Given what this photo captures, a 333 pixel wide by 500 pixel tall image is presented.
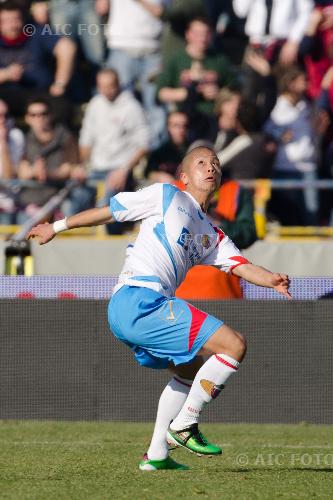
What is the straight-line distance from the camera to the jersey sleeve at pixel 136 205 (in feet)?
20.9

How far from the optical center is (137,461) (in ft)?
23.6

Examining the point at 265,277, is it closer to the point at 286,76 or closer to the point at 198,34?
the point at 286,76

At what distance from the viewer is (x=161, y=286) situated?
6.36m

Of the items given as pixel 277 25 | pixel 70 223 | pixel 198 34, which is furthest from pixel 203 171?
pixel 277 25

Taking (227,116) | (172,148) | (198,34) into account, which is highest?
(198,34)

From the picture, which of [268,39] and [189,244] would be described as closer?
[189,244]

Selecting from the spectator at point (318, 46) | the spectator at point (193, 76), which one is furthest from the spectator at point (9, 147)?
the spectator at point (318, 46)

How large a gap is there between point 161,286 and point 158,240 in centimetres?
25

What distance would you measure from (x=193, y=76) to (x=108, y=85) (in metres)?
1.05

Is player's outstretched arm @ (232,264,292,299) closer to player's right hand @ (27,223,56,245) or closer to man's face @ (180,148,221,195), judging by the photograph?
man's face @ (180,148,221,195)

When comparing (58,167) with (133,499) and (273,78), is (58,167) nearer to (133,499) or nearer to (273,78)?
(273,78)

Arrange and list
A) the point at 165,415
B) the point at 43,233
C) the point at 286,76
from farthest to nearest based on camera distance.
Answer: the point at 286,76 < the point at 165,415 < the point at 43,233

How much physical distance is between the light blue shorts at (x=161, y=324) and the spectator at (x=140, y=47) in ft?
23.9

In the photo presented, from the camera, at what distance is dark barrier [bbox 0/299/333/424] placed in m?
9.69
